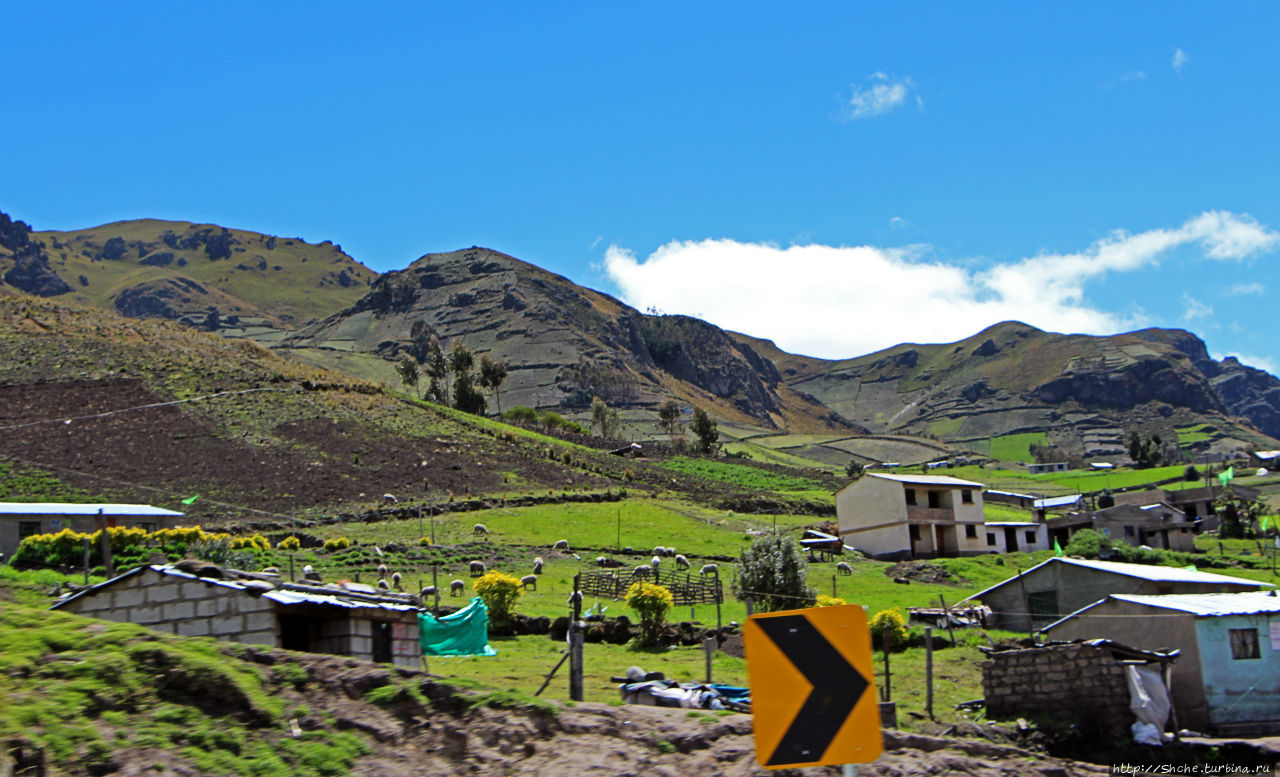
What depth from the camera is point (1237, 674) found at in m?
23.7

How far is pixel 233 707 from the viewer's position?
31.4 feet

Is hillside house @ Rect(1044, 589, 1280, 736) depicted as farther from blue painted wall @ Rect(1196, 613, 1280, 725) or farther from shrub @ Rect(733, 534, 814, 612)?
shrub @ Rect(733, 534, 814, 612)

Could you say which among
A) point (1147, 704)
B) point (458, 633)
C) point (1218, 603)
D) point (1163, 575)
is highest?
point (1163, 575)

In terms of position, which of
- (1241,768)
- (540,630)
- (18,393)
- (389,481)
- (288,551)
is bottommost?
(1241,768)

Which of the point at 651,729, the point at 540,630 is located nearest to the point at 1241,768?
the point at 651,729

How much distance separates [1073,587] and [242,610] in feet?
101

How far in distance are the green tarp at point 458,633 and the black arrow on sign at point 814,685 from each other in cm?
1894

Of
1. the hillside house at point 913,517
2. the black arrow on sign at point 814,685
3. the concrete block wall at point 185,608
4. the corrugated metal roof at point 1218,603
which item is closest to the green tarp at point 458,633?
the concrete block wall at point 185,608

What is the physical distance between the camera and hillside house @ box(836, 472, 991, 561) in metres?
64.4

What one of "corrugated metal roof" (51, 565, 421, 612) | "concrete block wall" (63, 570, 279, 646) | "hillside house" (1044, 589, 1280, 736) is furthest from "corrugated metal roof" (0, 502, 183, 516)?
"hillside house" (1044, 589, 1280, 736)

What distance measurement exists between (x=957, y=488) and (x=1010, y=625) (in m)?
30.0

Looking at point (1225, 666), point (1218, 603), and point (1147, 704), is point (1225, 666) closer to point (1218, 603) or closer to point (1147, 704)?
point (1218, 603)

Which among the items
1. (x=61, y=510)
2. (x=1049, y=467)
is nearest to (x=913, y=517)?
(x=61, y=510)

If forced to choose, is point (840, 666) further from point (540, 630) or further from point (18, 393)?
point (18, 393)
